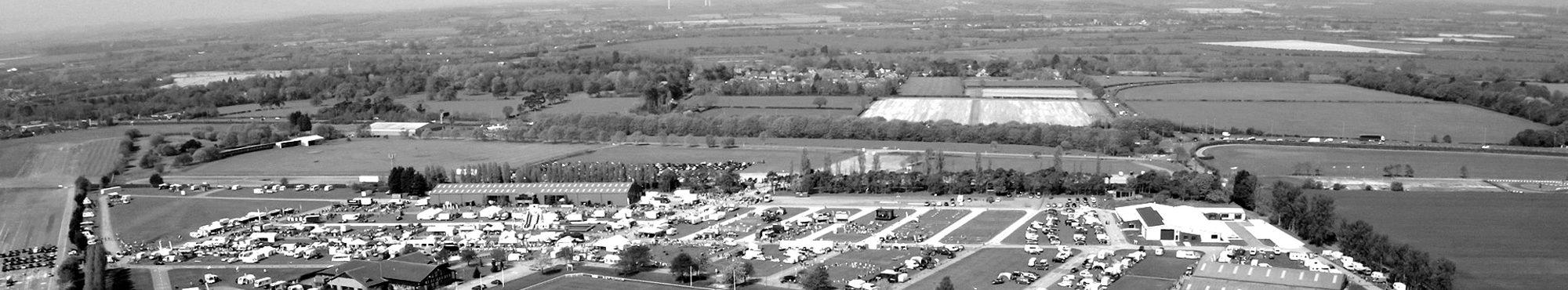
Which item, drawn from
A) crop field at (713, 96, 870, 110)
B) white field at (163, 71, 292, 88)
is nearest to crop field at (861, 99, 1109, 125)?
crop field at (713, 96, 870, 110)

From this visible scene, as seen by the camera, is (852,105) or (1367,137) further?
(852,105)

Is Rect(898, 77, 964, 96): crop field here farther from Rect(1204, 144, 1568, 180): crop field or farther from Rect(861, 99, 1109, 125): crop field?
Rect(1204, 144, 1568, 180): crop field

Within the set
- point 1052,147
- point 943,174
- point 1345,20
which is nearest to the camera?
A: point 943,174

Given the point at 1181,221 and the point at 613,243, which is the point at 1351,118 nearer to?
the point at 1181,221

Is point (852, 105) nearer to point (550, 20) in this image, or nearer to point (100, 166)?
point (100, 166)

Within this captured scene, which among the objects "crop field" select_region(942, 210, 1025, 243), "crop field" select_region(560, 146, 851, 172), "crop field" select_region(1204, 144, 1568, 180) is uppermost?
"crop field" select_region(1204, 144, 1568, 180)

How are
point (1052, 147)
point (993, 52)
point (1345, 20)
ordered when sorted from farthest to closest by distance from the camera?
1. point (1345, 20)
2. point (993, 52)
3. point (1052, 147)

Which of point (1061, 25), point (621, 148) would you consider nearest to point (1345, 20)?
point (1061, 25)
